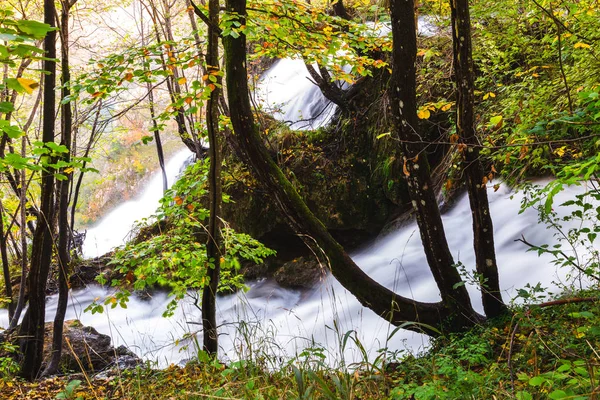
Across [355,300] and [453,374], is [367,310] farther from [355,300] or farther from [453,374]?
[453,374]

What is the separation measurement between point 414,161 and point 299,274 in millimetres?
4912

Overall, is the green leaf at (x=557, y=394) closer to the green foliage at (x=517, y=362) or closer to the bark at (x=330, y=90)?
the green foliage at (x=517, y=362)

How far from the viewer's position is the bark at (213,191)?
3957 millimetres

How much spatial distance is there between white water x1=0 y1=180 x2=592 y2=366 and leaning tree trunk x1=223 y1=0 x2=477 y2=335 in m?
0.45

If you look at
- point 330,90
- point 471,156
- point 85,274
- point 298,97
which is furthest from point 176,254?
point 298,97

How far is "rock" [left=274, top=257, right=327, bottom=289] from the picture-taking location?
7805 mm

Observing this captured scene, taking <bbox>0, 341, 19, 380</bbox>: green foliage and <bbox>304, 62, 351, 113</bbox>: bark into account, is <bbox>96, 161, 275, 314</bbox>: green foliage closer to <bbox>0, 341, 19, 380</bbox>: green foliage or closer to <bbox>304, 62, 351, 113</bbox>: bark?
<bbox>0, 341, 19, 380</bbox>: green foliage

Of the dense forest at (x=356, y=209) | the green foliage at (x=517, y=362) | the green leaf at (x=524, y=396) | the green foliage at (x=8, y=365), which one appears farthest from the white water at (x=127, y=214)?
the green leaf at (x=524, y=396)

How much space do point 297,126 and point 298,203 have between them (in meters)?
6.09

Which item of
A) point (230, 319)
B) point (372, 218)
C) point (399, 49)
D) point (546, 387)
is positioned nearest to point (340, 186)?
point (372, 218)

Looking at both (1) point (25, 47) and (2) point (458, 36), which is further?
(2) point (458, 36)

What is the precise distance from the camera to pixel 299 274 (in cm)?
801

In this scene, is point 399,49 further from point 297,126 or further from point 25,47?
point 297,126

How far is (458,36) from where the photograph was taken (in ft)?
10.8
